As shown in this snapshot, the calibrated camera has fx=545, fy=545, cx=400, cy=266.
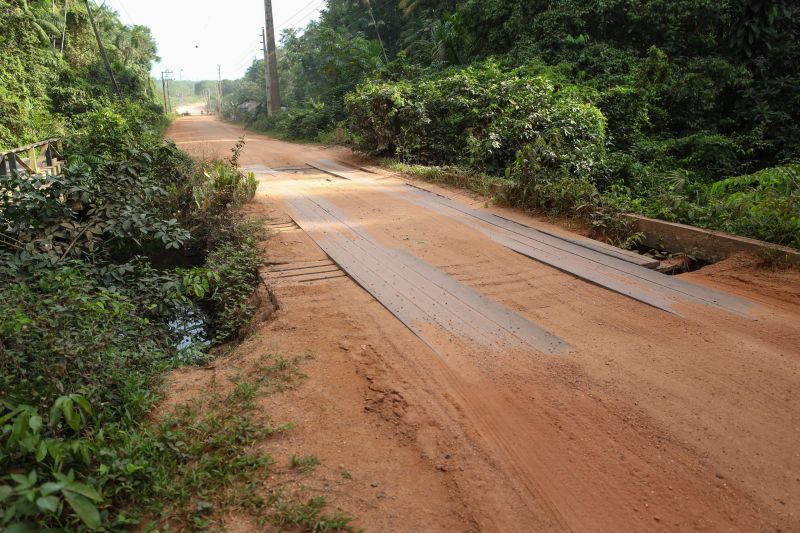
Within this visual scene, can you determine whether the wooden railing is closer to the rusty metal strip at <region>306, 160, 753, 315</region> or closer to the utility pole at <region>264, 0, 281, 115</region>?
the rusty metal strip at <region>306, 160, 753, 315</region>

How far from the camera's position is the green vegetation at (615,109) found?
301 inches

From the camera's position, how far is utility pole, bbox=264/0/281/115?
91.4 feet

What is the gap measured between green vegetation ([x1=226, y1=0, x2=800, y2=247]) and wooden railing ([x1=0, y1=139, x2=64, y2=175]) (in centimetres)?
669

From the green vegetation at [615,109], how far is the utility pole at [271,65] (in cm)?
1013

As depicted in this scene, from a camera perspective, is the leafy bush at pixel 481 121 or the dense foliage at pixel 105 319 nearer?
the dense foliage at pixel 105 319

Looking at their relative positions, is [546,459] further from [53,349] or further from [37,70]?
[37,70]

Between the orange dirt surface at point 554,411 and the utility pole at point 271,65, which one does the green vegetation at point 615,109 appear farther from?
the utility pole at point 271,65

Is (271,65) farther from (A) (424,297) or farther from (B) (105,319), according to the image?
(B) (105,319)

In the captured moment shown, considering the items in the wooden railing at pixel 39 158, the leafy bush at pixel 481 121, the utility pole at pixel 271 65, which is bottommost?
the wooden railing at pixel 39 158

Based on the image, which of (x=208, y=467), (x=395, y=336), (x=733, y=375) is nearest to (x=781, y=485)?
(x=733, y=375)

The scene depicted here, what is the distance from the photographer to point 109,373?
11.3ft

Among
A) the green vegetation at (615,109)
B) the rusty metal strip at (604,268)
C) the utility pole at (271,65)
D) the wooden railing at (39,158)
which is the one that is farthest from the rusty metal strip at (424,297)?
the utility pole at (271,65)

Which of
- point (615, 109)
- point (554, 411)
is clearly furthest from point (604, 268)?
point (615, 109)

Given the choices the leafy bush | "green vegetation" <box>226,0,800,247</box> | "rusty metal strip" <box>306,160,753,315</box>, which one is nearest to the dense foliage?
"rusty metal strip" <box>306,160,753,315</box>
